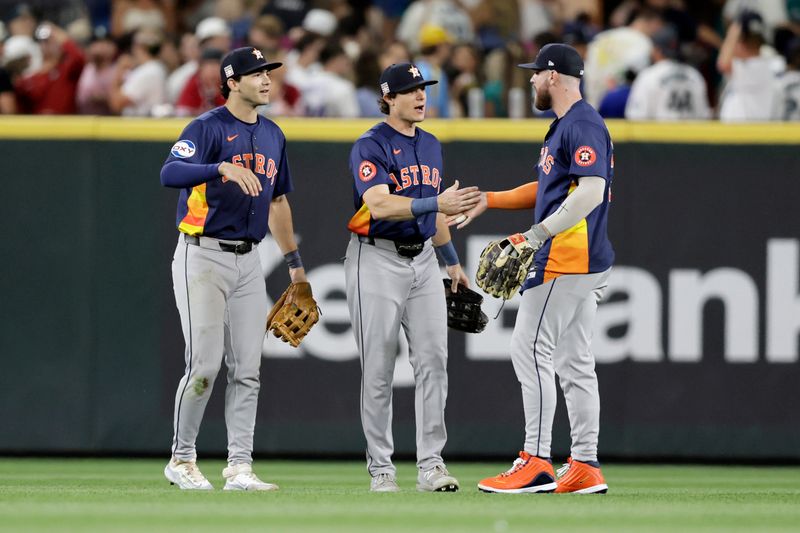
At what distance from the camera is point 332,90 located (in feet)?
36.7

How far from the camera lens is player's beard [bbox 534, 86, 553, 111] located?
22.8 feet

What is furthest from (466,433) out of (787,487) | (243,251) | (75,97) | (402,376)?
(75,97)

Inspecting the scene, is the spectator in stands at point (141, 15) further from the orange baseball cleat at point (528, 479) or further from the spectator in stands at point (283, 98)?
the orange baseball cleat at point (528, 479)

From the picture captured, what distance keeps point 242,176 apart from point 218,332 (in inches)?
36.0

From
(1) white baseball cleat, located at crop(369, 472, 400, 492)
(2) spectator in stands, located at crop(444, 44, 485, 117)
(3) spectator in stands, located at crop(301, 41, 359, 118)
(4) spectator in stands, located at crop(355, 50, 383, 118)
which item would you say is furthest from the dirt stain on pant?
(2) spectator in stands, located at crop(444, 44, 485, 117)

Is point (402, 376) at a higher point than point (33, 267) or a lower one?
lower

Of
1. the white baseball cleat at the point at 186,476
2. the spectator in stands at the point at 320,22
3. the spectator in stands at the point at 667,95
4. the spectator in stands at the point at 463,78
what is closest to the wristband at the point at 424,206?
the white baseball cleat at the point at 186,476

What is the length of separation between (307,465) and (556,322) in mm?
2671

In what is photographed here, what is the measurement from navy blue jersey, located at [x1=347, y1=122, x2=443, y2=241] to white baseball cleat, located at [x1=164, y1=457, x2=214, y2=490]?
1.41m

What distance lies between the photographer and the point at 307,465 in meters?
9.02

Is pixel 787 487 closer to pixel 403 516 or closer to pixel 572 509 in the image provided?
pixel 572 509

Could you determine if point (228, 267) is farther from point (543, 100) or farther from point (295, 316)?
point (543, 100)

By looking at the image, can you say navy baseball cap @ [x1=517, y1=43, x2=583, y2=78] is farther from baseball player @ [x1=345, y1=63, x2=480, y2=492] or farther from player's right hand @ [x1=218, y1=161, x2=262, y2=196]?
player's right hand @ [x1=218, y1=161, x2=262, y2=196]

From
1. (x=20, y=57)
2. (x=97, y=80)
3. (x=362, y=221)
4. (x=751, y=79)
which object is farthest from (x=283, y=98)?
(x=362, y=221)
